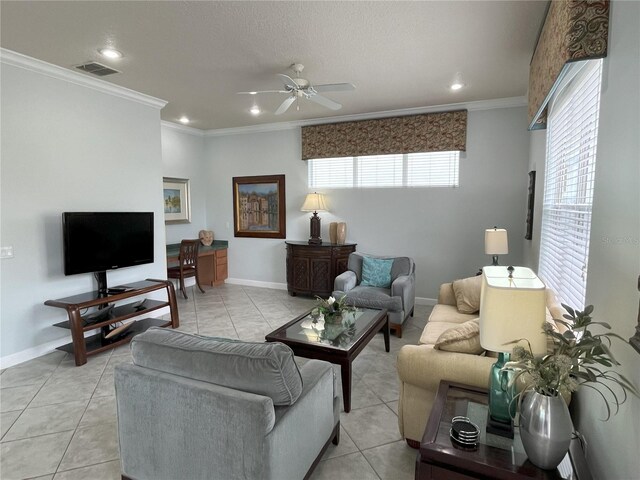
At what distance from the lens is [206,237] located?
6695 mm

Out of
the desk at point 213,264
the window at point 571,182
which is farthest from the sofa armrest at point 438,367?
the desk at point 213,264

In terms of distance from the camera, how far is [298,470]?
1.75m

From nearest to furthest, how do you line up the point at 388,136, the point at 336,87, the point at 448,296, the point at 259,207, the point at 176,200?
the point at 336,87 → the point at 448,296 → the point at 388,136 → the point at 176,200 → the point at 259,207

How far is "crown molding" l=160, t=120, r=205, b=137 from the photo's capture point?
605 cm

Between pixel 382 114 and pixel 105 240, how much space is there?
4.11 metres

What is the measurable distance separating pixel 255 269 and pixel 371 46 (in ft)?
15.0

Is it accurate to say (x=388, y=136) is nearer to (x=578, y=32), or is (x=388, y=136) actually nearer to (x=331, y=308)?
(x=331, y=308)

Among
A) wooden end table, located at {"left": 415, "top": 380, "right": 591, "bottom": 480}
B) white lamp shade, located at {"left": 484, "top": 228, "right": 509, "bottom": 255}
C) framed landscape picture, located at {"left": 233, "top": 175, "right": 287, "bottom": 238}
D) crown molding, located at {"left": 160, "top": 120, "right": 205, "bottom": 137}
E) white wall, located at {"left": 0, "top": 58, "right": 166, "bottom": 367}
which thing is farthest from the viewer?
framed landscape picture, located at {"left": 233, "top": 175, "right": 287, "bottom": 238}

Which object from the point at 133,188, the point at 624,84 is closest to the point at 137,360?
the point at 624,84

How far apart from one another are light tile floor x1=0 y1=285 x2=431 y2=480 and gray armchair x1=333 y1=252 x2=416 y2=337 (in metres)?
0.29

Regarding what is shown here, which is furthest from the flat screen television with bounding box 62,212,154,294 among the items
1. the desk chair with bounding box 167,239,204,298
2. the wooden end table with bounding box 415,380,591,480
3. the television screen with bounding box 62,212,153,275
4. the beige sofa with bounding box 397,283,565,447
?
the wooden end table with bounding box 415,380,591,480

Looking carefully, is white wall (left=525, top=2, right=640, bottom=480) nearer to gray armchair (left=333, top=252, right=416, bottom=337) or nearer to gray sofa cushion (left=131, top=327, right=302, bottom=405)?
gray sofa cushion (left=131, top=327, right=302, bottom=405)

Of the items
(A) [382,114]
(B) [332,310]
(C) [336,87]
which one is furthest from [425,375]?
(A) [382,114]

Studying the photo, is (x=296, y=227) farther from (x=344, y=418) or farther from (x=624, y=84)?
(x=624, y=84)
